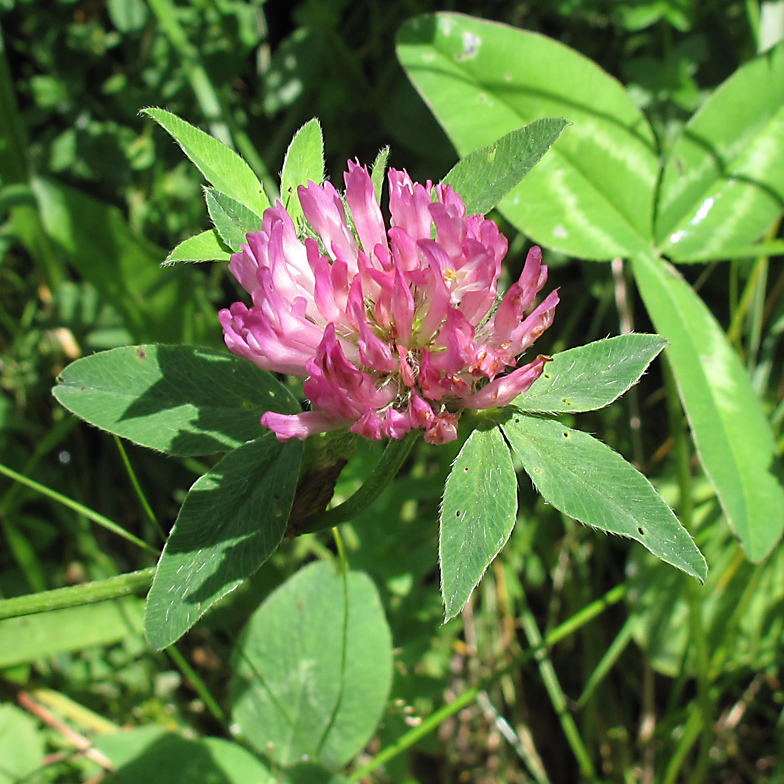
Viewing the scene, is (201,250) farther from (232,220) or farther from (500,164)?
(500,164)

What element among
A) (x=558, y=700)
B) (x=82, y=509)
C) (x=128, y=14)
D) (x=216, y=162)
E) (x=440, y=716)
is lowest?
(x=558, y=700)

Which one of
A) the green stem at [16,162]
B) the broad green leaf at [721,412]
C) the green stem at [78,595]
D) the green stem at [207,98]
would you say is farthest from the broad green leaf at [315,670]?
the green stem at [16,162]

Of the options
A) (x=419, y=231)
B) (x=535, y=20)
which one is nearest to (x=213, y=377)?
(x=419, y=231)

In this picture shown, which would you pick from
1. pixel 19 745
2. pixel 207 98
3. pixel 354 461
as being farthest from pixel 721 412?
pixel 19 745

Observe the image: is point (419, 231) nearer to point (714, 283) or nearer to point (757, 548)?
point (757, 548)

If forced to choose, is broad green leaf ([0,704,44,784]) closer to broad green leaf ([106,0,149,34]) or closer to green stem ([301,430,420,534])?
green stem ([301,430,420,534])

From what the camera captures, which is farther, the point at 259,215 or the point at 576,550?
the point at 576,550

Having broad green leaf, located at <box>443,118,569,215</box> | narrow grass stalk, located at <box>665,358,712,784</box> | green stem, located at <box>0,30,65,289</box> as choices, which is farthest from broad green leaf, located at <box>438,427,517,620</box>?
green stem, located at <box>0,30,65,289</box>
